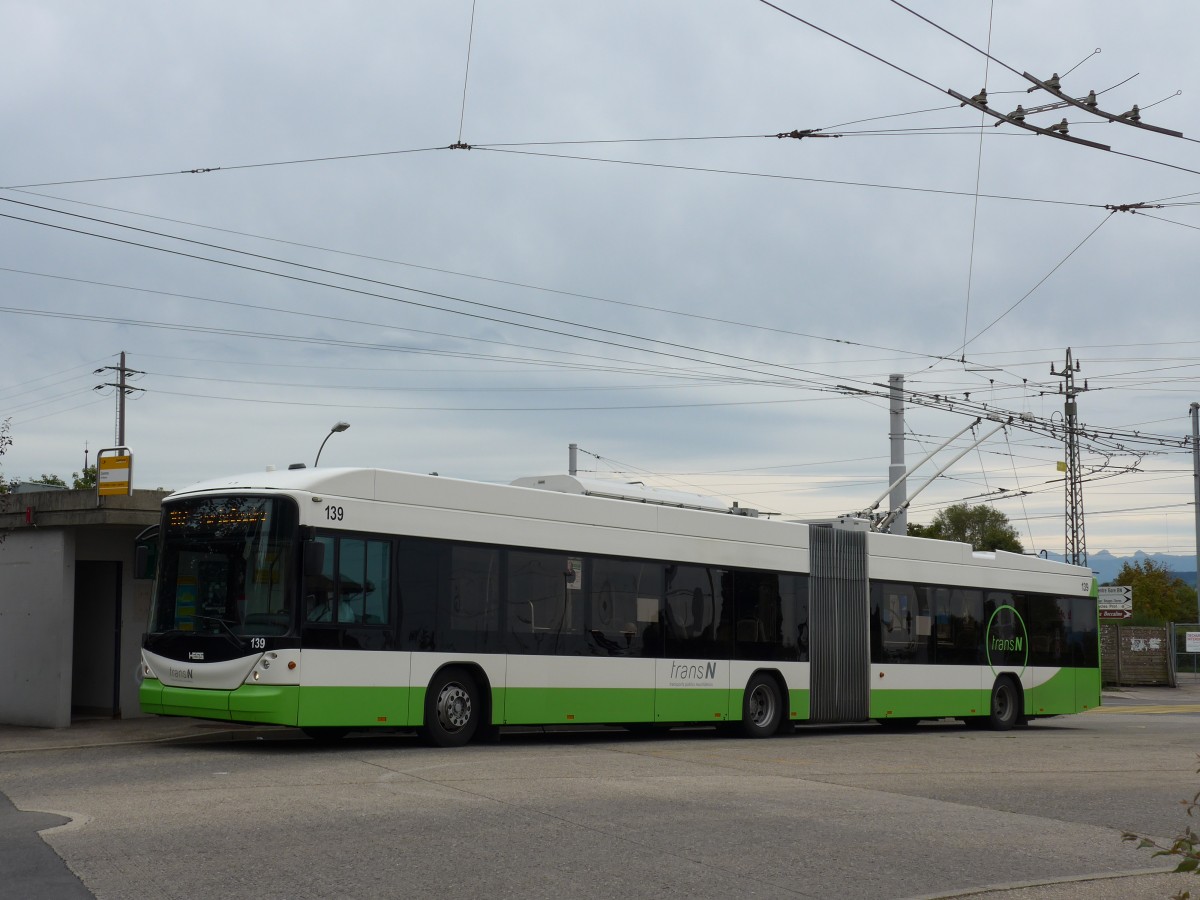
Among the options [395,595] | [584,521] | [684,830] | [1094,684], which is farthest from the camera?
Answer: [1094,684]

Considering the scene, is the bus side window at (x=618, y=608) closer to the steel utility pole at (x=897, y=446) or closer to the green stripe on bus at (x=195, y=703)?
the green stripe on bus at (x=195, y=703)

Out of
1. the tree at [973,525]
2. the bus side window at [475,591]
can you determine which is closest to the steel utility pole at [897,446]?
the bus side window at [475,591]

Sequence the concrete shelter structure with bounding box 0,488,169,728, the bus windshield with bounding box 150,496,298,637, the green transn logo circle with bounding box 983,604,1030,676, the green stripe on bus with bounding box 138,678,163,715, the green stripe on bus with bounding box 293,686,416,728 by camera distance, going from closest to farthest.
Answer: the green stripe on bus with bounding box 293,686,416,728, the bus windshield with bounding box 150,496,298,637, the green stripe on bus with bounding box 138,678,163,715, the concrete shelter structure with bounding box 0,488,169,728, the green transn logo circle with bounding box 983,604,1030,676

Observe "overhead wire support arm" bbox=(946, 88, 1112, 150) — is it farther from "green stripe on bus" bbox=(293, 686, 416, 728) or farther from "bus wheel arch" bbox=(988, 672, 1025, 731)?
"bus wheel arch" bbox=(988, 672, 1025, 731)

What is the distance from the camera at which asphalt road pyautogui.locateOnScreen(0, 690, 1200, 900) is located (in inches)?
307

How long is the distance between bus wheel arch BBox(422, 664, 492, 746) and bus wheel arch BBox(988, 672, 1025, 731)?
36.4 feet

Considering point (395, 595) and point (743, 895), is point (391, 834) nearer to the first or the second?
point (743, 895)

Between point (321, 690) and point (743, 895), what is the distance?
7.52 meters

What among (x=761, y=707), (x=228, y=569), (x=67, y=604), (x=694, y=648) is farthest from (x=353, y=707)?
(x=761, y=707)

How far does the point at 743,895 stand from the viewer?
7.62 metres

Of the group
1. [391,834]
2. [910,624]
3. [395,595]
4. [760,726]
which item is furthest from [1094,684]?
[391,834]

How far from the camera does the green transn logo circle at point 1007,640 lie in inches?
930

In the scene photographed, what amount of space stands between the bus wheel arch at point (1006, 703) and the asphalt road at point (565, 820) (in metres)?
6.57

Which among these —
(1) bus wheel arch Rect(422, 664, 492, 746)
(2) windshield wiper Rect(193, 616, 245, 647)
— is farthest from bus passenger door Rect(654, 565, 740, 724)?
(2) windshield wiper Rect(193, 616, 245, 647)
